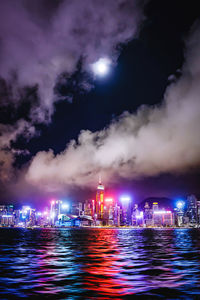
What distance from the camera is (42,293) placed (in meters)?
15.1

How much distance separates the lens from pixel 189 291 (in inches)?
602

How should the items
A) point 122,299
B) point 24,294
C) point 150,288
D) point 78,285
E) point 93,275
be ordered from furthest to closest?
point 93,275 → point 78,285 → point 150,288 → point 24,294 → point 122,299

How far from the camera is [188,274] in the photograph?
2122cm

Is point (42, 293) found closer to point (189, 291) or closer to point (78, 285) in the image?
point (78, 285)

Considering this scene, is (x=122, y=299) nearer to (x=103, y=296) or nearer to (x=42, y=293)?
(x=103, y=296)

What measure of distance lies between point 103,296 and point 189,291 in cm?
483

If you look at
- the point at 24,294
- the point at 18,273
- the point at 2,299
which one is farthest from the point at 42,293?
the point at 18,273

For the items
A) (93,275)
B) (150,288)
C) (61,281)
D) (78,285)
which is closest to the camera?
(150,288)

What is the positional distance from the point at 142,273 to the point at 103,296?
8315 millimetres

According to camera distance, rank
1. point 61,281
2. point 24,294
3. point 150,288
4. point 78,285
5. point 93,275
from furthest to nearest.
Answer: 1. point 93,275
2. point 61,281
3. point 78,285
4. point 150,288
5. point 24,294

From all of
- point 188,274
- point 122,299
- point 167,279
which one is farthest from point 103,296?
point 188,274

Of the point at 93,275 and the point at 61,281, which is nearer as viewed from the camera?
the point at 61,281

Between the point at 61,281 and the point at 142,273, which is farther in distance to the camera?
the point at 142,273

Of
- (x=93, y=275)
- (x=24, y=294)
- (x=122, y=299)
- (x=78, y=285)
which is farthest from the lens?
(x=93, y=275)
